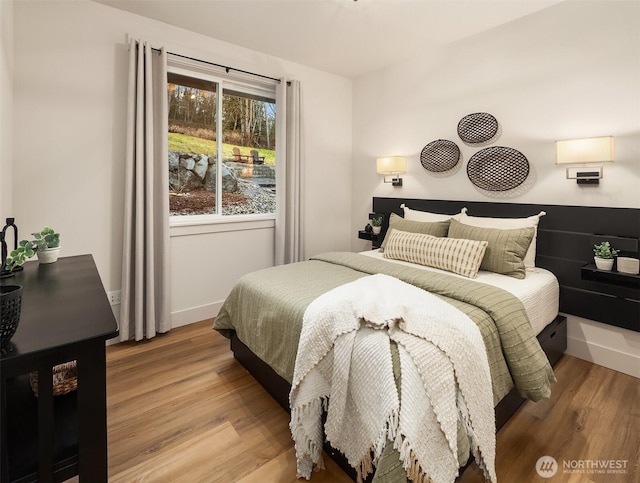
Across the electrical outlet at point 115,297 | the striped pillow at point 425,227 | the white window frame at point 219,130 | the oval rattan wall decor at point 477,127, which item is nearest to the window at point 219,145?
the white window frame at point 219,130

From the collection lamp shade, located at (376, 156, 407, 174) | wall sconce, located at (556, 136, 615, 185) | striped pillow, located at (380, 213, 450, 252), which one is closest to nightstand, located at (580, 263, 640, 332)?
wall sconce, located at (556, 136, 615, 185)

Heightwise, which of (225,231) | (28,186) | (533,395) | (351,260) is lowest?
(533,395)

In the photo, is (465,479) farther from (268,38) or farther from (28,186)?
(268,38)

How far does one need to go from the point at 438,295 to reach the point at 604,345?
5.16 feet

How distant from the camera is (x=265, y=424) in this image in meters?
1.84

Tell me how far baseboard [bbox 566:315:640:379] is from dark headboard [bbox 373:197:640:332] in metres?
0.08

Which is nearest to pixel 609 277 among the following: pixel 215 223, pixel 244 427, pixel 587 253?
pixel 587 253

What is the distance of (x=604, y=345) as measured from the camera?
2.47 m

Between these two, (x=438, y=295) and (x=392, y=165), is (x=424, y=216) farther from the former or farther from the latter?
(x=438, y=295)

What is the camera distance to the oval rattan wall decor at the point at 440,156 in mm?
3240

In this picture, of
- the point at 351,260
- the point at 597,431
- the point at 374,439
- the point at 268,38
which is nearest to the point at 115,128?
the point at 268,38

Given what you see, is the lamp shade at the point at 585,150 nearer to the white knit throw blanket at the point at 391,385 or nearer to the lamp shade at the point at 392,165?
the lamp shade at the point at 392,165

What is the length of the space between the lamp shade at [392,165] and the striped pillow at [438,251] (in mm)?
914

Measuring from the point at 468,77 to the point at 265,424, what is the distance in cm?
328
